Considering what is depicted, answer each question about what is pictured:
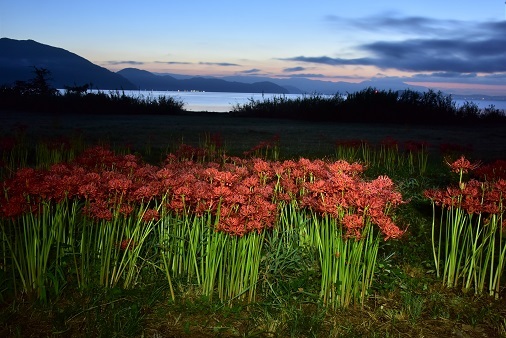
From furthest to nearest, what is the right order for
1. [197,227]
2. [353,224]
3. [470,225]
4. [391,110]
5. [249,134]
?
[391,110] → [249,134] → [470,225] → [197,227] → [353,224]

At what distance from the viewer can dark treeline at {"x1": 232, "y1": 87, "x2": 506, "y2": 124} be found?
20.9m

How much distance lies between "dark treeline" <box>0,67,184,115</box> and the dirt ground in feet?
9.01

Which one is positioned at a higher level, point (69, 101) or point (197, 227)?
point (69, 101)

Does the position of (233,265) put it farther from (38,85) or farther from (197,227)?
(38,85)

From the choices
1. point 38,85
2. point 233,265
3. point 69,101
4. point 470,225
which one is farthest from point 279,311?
point 38,85

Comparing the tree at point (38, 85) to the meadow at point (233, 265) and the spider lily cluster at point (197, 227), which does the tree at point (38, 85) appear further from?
the spider lily cluster at point (197, 227)

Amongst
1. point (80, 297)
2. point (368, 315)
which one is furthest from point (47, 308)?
point (368, 315)

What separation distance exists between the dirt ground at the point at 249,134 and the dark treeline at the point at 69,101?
275 centimetres

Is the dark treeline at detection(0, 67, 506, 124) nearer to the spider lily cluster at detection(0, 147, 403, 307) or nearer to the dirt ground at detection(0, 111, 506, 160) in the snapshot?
the dirt ground at detection(0, 111, 506, 160)

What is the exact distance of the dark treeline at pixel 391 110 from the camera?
821 inches

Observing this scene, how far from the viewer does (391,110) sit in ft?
69.3

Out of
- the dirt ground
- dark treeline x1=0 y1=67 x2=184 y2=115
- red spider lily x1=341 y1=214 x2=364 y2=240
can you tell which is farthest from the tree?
red spider lily x1=341 y1=214 x2=364 y2=240

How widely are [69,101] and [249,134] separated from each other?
1060 centimetres

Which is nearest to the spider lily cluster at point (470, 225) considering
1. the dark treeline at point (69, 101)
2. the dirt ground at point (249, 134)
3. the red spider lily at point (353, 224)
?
the red spider lily at point (353, 224)
